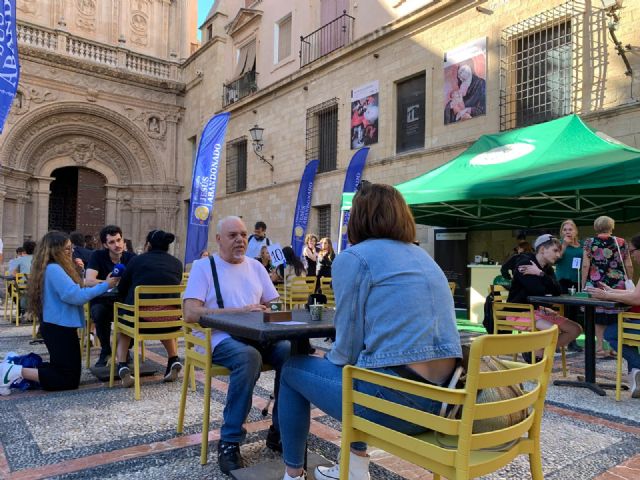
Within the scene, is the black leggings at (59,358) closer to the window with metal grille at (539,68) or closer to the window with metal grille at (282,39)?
the window with metal grille at (539,68)

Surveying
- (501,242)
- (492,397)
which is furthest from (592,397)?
(501,242)

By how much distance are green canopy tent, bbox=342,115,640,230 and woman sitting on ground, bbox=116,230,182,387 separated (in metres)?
3.78

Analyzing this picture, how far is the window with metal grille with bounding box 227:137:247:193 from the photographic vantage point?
17.1m

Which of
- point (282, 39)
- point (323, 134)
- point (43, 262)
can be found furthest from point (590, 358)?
point (282, 39)

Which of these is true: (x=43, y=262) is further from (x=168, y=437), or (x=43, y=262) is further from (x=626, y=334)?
(x=626, y=334)

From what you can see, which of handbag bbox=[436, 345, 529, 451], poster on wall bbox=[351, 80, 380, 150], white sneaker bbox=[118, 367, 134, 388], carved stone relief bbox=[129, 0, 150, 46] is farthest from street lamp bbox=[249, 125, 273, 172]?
handbag bbox=[436, 345, 529, 451]

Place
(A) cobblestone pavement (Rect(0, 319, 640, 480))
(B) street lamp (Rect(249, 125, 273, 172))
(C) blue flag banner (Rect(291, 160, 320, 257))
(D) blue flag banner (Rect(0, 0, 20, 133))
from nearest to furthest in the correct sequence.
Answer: (A) cobblestone pavement (Rect(0, 319, 640, 480)) → (D) blue flag banner (Rect(0, 0, 20, 133)) → (C) blue flag banner (Rect(291, 160, 320, 257)) → (B) street lamp (Rect(249, 125, 273, 172))

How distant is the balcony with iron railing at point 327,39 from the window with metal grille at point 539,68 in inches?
191

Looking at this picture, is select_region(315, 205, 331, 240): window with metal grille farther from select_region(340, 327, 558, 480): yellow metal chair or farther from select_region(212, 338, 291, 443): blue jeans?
select_region(340, 327, 558, 480): yellow metal chair

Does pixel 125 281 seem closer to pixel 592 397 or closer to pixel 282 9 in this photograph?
pixel 592 397

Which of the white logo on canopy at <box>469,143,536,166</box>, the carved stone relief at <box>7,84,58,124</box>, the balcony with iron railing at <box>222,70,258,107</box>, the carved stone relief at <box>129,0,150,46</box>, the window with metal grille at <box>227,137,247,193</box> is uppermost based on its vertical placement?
the carved stone relief at <box>129,0,150,46</box>

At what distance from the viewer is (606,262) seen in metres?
5.63

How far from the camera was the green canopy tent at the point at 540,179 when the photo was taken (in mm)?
5535

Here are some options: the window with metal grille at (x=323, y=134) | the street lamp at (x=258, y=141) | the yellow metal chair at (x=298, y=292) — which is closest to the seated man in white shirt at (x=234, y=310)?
the yellow metal chair at (x=298, y=292)
